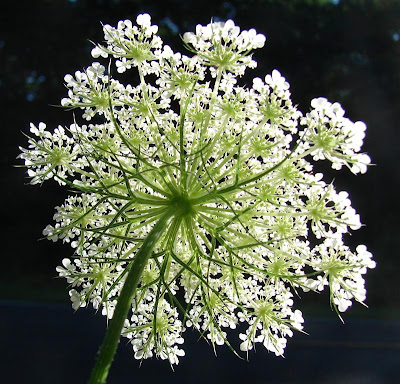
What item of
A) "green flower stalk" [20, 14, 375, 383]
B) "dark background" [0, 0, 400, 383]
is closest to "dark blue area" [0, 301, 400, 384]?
"dark background" [0, 0, 400, 383]

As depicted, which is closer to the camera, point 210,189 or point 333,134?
point 210,189

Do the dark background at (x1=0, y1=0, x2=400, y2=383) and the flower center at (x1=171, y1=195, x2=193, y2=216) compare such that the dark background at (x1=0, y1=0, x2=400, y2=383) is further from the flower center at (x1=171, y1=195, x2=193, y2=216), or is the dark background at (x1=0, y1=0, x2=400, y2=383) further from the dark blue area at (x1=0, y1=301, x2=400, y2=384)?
the flower center at (x1=171, y1=195, x2=193, y2=216)

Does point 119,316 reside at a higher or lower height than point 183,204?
lower

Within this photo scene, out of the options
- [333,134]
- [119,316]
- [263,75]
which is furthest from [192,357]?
[119,316]

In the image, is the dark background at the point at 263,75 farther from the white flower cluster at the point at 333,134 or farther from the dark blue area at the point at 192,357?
the white flower cluster at the point at 333,134

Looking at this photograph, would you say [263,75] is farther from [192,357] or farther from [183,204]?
[183,204]

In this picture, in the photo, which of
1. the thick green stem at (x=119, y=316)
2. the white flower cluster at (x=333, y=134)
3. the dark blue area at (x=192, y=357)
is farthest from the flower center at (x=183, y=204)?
the dark blue area at (x=192, y=357)

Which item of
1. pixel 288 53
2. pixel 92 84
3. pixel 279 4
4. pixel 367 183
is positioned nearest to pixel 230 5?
pixel 279 4
